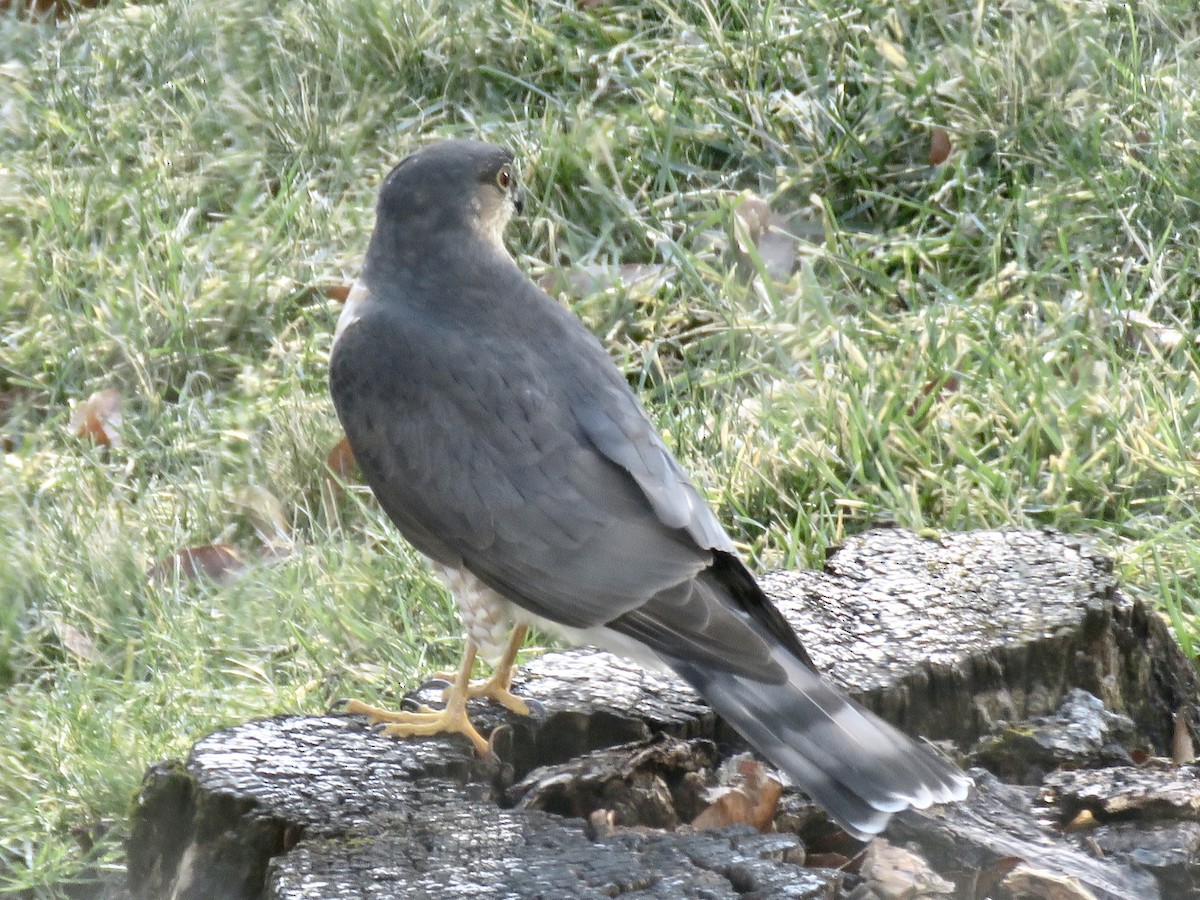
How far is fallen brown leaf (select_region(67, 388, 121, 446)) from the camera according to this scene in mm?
5430

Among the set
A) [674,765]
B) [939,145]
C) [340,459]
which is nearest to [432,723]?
[674,765]

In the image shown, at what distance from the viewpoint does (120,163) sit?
21.2ft

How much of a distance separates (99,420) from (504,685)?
2.68 m

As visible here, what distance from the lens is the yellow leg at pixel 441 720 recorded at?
9.98 feet

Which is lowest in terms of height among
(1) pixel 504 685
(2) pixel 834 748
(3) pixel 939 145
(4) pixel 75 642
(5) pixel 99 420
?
(4) pixel 75 642

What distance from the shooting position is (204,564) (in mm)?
4711

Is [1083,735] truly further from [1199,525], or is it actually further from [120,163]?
[120,163]

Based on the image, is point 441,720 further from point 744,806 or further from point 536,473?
point 744,806

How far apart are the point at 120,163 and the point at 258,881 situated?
434 centimetres

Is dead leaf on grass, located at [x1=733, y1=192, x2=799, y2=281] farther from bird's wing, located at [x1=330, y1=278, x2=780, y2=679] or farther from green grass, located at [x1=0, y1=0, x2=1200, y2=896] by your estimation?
bird's wing, located at [x1=330, y1=278, x2=780, y2=679]

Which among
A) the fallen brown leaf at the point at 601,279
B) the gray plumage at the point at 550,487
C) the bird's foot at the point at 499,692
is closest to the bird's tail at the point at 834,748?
the gray plumage at the point at 550,487

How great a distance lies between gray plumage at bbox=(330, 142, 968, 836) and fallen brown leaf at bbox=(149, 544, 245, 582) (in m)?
1.32

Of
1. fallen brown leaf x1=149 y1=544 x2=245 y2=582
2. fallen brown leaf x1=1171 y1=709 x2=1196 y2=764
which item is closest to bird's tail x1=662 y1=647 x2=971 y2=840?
fallen brown leaf x1=1171 y1=709 x2=1196 y2=764

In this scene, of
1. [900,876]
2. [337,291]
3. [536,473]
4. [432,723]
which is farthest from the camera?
[337,291]
